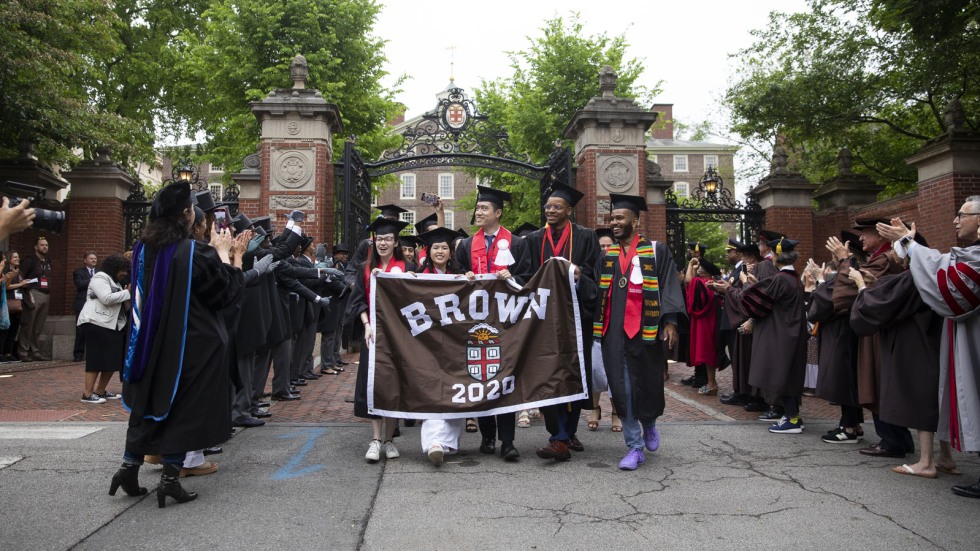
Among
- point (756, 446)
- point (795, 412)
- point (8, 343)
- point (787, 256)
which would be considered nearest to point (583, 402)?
point (756, 446)

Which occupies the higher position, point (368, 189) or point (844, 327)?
point (368, 189)

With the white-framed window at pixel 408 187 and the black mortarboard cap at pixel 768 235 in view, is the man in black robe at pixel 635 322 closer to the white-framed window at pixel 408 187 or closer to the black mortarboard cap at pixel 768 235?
the black mortarboard cap at pixel 768 235

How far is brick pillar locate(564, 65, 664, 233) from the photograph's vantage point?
13.0 m

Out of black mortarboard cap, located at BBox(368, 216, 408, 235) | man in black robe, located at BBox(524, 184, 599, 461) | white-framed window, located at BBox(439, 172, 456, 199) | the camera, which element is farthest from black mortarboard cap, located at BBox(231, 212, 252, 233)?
white-framed window, located at BBox(439, 172, 456, 199)

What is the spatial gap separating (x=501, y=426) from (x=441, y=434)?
51cm

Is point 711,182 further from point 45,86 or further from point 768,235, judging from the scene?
point 45,86

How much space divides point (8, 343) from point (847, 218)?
630 inches

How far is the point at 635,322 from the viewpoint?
5.53 metres

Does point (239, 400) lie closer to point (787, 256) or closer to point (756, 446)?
point (756, 446)

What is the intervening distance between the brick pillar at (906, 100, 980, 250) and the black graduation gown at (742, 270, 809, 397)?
4.86 metres

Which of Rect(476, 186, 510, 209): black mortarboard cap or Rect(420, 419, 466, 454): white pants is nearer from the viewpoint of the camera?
Rect(420, 419, 466, 454): white pants

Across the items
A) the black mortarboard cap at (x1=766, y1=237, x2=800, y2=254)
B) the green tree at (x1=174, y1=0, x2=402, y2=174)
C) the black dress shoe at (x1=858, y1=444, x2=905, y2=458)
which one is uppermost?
the green tree at (x1=174, y1=0, x2=402, y2=174)

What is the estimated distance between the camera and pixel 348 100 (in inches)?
878

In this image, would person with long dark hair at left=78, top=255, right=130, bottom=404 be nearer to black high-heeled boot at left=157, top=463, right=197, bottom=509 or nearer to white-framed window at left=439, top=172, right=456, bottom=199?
black high-heeled boot at left=157, top=463, right=197, bottom=509
